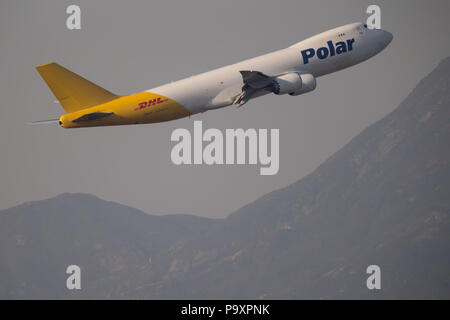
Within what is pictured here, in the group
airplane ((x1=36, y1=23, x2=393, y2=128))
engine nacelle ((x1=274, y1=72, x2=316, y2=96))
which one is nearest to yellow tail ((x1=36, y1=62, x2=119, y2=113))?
airplane ((x1=36, y1=23, x2=393, y2=128))

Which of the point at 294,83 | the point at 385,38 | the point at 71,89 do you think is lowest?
the point at 71,89

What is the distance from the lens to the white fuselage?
69562 mm

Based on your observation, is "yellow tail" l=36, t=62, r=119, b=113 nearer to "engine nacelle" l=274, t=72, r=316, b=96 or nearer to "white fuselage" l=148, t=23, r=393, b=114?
"white fuselage" l=148, t=23, r=393, b=114

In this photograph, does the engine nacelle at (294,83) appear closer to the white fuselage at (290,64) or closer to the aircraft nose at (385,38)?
the white fuselage at (290,64)

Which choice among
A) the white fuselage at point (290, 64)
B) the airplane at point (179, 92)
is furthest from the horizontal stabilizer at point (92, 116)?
the white fuselage at point (290, 64)

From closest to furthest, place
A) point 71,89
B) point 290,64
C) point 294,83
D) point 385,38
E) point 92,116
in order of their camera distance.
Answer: point 92,116 → point 71,89 → point 294,83 → point 290,64 → point 385,38

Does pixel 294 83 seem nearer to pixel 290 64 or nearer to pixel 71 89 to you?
pixel 290 64

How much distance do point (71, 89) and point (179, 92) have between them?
32.5 ft

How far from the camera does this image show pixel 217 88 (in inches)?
2751

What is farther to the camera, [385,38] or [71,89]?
[385,38]

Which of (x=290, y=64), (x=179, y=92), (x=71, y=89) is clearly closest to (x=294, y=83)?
(x=290, y=64)

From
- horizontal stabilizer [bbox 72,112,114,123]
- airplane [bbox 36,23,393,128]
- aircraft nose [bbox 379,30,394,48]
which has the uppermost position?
aircraft nose [bbox 379,30,394,48]

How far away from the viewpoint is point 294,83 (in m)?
70.4
